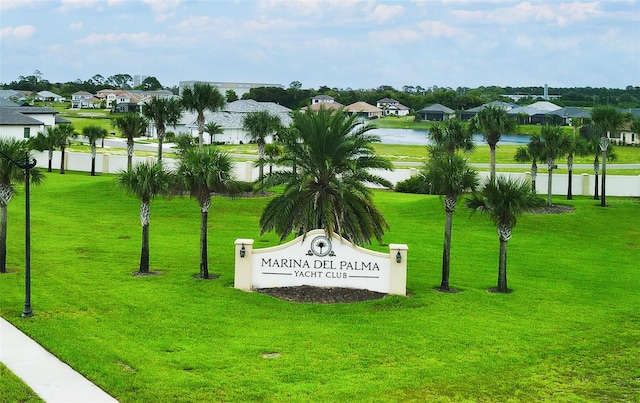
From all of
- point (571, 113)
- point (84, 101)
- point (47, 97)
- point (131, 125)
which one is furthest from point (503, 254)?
point (84, 101)

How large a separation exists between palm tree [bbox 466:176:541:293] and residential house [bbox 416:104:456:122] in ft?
363

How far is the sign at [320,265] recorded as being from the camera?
81.0 feet

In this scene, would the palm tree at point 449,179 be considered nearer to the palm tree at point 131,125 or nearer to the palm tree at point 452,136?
the palm tree at point 452,136

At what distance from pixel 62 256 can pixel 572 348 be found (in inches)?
746

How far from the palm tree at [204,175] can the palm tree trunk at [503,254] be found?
29.7ft

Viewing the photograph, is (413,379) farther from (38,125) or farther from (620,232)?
(38,125)

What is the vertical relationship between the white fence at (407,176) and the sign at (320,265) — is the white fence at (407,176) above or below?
above

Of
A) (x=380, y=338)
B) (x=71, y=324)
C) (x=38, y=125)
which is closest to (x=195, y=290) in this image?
(x=71, y=324)

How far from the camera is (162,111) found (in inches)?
1912

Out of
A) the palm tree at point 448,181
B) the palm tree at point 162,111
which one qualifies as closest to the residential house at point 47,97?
the palm tree at point 162,111

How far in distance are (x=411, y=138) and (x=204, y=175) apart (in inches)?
3481

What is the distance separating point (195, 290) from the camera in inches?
982

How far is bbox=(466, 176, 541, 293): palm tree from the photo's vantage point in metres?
25.3

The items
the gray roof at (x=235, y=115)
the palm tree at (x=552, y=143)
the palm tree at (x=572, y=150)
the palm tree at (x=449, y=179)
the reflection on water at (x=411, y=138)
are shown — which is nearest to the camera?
the palm tree at (x=449, y=179)
